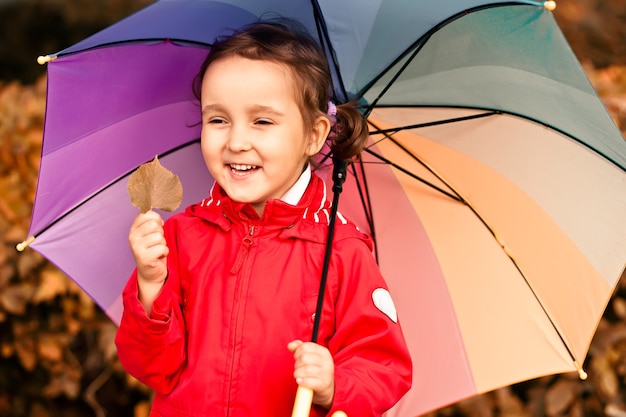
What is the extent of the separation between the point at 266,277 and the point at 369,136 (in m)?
0.62

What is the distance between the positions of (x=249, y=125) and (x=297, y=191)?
9.4 inches

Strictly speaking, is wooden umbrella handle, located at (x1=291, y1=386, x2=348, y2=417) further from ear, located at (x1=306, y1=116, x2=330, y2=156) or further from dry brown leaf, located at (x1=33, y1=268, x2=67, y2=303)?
dry brown leaf, located at (x1=33, y1=268, x2=67, y2=303)

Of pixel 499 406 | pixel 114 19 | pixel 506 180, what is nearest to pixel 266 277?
pixel 506 180

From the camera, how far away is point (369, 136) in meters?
2.68

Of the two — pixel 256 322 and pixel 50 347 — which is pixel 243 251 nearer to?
pixel 256 322

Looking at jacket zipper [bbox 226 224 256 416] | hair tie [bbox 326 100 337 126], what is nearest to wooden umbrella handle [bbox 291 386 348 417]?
jacket zipper [bbox 226 224 256 416]

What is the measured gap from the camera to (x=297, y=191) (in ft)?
7.94

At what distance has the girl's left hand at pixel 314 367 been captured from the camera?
82.2 inches

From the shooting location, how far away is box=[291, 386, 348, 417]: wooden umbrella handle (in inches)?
80.5

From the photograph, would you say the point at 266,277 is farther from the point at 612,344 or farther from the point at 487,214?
the point at 612,344

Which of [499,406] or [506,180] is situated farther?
[499,406]

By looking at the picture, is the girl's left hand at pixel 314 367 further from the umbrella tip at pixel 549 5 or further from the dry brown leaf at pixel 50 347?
the dry brown leaf at pixel 50 347

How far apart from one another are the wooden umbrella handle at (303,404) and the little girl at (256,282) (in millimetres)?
90

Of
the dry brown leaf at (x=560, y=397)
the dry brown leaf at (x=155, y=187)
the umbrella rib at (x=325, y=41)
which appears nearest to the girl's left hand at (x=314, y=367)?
the dry brown leaf at (x=155, y=187)
